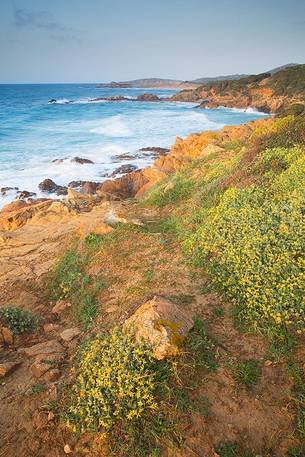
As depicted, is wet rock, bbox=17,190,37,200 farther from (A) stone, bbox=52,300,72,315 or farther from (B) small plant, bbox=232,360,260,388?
(B) small plant, bbox=232,360,260,388

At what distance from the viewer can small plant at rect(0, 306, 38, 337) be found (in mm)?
5750

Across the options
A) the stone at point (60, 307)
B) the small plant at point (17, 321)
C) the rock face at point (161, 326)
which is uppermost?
the rock face at point (161, 326)

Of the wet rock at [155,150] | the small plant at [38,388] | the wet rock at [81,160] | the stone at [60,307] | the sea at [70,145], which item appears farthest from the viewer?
the wet rock at [155,150]

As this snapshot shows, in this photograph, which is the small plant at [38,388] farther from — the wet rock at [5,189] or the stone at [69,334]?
the wet rock at [5,189]

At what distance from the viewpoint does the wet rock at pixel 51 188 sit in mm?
17688

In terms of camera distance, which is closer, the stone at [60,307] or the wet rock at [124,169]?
the stone at [60,307]

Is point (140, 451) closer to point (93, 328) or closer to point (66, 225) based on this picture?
point (93, 328)

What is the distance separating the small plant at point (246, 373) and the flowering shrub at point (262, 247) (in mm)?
697

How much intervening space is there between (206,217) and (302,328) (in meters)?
3.56

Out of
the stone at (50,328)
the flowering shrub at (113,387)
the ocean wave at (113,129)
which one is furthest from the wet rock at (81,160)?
the flowering shrub at (113,387)

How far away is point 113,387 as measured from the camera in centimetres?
379

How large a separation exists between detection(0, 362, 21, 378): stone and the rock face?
1656 mm

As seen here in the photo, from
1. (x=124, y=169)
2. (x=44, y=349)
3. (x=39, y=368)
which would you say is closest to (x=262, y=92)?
(x=124, y=169)

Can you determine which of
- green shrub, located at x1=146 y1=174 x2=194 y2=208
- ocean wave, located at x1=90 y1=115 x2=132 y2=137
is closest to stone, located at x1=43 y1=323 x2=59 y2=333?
green shrub, located at x1=146 y1=174 x2=194 y2=208
